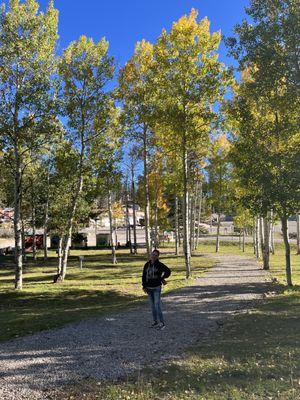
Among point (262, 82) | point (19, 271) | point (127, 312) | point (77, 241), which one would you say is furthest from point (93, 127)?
point (77, 241)

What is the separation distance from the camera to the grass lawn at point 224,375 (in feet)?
19.4

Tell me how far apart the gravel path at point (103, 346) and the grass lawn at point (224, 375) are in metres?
0.44

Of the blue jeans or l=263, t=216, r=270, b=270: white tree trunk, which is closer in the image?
the blue jeans

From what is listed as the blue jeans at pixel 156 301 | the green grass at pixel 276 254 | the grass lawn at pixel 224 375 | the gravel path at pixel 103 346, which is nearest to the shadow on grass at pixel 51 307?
the gravel path at pixel 103 346

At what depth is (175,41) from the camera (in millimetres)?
21234

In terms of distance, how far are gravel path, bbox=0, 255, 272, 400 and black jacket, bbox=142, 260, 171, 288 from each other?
107 centimetres

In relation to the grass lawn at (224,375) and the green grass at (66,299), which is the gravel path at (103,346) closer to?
the grass lawn at (224,375)

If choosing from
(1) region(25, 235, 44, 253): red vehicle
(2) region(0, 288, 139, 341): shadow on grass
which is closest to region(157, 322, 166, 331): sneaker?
(2) region(0, 288, 139, 341): shadow on grass

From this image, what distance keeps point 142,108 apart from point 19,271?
10.1 m

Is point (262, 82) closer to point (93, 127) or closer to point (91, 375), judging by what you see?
point (93, 127)

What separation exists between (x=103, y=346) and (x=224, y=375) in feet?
9.74

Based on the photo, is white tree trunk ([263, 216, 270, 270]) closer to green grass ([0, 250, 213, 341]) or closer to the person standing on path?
green grass ([0, 250, 213, 341])

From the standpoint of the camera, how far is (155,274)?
10.4 m

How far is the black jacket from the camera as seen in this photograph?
10.4 metres
